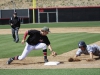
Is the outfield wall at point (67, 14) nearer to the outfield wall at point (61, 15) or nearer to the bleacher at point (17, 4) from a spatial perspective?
the outfield wall at point (61, 15)

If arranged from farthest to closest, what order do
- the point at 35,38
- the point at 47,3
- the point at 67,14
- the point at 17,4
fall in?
the point at 17,4 < the point at 47,3 < the point at 67,14 < the point at 35,38

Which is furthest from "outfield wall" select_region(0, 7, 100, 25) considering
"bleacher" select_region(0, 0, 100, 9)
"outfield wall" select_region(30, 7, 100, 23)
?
"bleacher" select_region(0, 0, 100, 9)

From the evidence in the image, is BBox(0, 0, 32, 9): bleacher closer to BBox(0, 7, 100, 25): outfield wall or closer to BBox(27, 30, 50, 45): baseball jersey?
BBox(0, 7, 100, 25): outfield wall

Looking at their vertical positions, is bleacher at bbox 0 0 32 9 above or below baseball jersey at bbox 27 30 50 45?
below

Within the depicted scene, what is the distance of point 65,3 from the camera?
245 ft

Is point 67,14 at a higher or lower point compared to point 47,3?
lower
